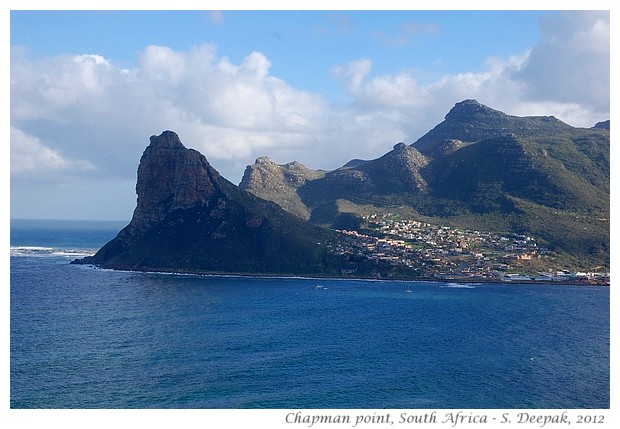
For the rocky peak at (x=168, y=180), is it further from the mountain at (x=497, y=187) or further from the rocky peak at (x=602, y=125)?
the rocky peak at (x=602, y=125)

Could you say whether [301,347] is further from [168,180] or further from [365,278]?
[168,180]

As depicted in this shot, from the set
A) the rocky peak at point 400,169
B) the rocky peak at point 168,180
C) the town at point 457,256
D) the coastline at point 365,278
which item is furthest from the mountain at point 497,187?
the rocky peak at point 168,180

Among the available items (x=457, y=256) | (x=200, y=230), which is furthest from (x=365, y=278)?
(x=200, y=230)

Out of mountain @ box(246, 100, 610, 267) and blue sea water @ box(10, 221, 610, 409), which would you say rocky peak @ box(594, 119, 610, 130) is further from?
blue sea water @ box(10, 221, 610, 409)

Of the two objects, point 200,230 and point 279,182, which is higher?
point 279,182

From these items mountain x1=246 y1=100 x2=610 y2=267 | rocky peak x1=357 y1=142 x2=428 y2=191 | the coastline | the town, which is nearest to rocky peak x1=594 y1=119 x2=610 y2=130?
mountain x1=246 y1=100 x2=610 y2=267

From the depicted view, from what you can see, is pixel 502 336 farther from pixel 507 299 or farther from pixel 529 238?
pixel 529 238

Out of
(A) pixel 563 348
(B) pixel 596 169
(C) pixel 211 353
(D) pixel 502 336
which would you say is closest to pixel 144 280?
(C) pixel 211 353
